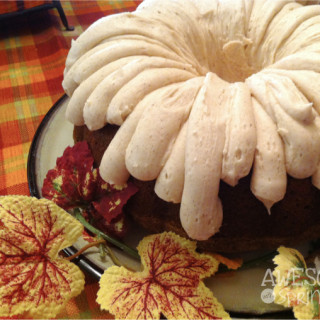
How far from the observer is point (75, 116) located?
910 millimetres

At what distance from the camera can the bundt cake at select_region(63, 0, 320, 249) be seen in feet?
2.36

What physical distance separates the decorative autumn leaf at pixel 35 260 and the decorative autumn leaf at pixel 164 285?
0.08 meters

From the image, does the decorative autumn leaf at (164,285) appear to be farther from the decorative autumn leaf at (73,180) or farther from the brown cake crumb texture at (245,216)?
the decorative autumn leaf at (73,180)

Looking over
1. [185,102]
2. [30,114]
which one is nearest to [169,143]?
[185,102]

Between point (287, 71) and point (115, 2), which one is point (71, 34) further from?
point (287, 71)

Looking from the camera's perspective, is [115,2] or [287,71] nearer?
[287,71]

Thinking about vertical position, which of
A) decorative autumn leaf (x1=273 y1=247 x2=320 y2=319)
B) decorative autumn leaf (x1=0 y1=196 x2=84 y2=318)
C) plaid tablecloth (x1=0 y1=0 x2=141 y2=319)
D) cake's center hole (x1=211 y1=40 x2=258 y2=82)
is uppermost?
cake's center hole (x1=211 y1=40 x2=258 y2=82)

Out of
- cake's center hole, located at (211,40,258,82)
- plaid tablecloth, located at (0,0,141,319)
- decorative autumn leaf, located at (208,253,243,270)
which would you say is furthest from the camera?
plaid tablecloth, located at (0,0,141,319)

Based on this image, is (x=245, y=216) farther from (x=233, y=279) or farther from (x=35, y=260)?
(x=35, y=260)

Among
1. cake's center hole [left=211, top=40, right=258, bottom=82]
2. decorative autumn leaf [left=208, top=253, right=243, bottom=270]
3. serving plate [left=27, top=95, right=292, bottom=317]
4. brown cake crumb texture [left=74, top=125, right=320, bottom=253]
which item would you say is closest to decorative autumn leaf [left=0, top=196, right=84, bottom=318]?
serving plate [left=27, top=95, right=292, bottom=317]

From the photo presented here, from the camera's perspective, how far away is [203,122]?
727mm

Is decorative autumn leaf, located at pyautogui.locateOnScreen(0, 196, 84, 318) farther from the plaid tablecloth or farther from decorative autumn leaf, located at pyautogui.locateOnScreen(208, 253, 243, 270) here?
decorative autumn leaf, located at pyautogui.locateOnScreen(208, 253, 243, 270)

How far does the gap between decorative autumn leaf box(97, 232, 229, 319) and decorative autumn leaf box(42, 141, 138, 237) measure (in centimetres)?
10

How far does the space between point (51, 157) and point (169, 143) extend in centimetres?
44
